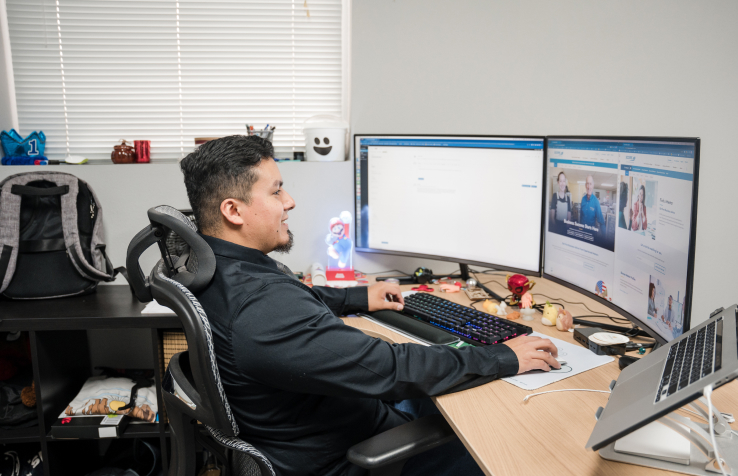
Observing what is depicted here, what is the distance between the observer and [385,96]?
84.1 inches

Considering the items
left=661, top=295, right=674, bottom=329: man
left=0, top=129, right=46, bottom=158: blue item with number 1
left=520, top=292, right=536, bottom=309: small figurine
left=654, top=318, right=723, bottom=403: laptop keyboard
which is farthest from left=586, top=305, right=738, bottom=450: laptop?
left=0, top=129, right=46, bottom=158: blue item with number 1

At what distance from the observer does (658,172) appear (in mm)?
1159

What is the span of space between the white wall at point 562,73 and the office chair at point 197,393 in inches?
51.4

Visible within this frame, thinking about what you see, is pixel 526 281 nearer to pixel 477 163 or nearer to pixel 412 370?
pixel 477 163

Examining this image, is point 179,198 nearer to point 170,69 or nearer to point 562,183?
point 170,69

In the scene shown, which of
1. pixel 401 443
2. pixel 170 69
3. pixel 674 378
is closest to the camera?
pixel 674 378

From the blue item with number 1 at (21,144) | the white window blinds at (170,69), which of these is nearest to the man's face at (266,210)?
the white window blinds at (170,69)

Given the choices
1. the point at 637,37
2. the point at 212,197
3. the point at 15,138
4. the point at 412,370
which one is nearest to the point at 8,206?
the point at 15,138

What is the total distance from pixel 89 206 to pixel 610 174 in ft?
5.72

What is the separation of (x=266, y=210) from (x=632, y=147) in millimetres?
872

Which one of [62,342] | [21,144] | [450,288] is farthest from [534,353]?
[21,144]

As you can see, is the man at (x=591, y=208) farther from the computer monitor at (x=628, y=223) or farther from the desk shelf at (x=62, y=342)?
the desk shelf at (x=62, y=342)

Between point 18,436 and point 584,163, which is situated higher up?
point 584,163

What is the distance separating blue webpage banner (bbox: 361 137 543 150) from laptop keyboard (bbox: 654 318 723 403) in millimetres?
848
